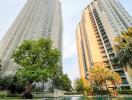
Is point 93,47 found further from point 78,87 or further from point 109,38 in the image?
point 78,87

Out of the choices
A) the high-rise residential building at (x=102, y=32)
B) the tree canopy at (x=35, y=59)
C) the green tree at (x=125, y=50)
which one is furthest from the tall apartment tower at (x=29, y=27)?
the green tree at (x=125, y=50)

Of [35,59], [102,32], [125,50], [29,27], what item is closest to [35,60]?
[35,59]

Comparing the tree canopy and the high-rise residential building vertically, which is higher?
the high-rise residential building

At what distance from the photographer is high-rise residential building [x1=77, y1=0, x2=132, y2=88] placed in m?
118

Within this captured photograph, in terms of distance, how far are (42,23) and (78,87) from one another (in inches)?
1850

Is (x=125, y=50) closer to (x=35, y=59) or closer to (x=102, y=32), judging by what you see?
(x=35, y=59)

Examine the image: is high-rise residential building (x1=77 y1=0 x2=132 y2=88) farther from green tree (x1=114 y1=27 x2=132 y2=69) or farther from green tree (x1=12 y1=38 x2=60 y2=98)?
green tree (x1=114 y1=27 x2=132 y2=69)

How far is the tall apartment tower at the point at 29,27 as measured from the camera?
107350 mm

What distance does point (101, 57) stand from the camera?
403 feet

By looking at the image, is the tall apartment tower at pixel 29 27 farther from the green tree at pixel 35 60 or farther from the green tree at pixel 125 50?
the green tree at pixel 125 50

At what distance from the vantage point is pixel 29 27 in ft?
402

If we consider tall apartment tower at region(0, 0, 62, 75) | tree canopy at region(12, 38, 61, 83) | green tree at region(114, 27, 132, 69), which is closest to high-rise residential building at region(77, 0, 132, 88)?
tall apartment tower at region(0, 0, 62, 75)

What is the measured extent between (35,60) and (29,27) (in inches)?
2983

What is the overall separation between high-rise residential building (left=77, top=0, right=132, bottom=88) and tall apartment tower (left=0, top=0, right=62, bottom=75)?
83.3ft
